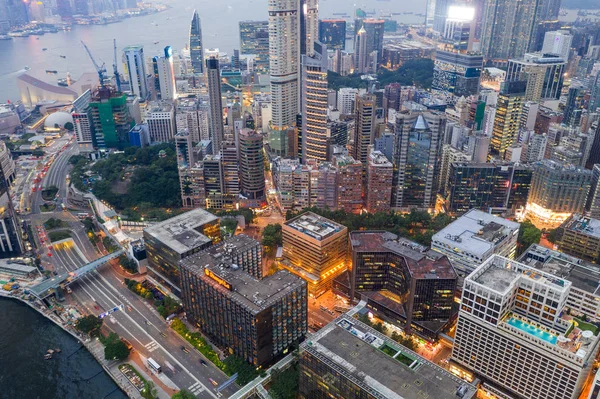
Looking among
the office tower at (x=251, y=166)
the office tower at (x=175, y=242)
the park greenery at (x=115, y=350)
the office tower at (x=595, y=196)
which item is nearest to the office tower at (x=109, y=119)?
the office tower at (x=251, y=166)

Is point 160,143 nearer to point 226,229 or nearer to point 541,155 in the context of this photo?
point 226,229

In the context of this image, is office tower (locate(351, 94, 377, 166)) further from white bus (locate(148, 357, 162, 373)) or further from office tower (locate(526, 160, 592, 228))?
white bus (locate(148, 357, 162, 373))

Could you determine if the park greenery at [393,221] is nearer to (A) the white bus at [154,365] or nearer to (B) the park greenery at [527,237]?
(B) the park greenery at [527,237]

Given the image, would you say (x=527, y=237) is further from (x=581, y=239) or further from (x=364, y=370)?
(x=364, y=370)

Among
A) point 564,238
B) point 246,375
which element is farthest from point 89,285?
point 564,238

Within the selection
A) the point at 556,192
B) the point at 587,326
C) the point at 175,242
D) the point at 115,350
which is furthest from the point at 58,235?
the point at 556,192

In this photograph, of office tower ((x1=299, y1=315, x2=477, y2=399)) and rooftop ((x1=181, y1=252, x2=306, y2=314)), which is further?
rooftop ((x1=181, y1=252, x2=306, y2=314))

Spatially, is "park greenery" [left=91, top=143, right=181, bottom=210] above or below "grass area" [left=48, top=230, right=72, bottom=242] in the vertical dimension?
above


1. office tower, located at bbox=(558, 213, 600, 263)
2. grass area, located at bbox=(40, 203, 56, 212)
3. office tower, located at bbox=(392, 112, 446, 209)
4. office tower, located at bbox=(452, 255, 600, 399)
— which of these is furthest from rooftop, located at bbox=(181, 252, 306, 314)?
grass area, located at bbox=(40, 203, 56, 212)
